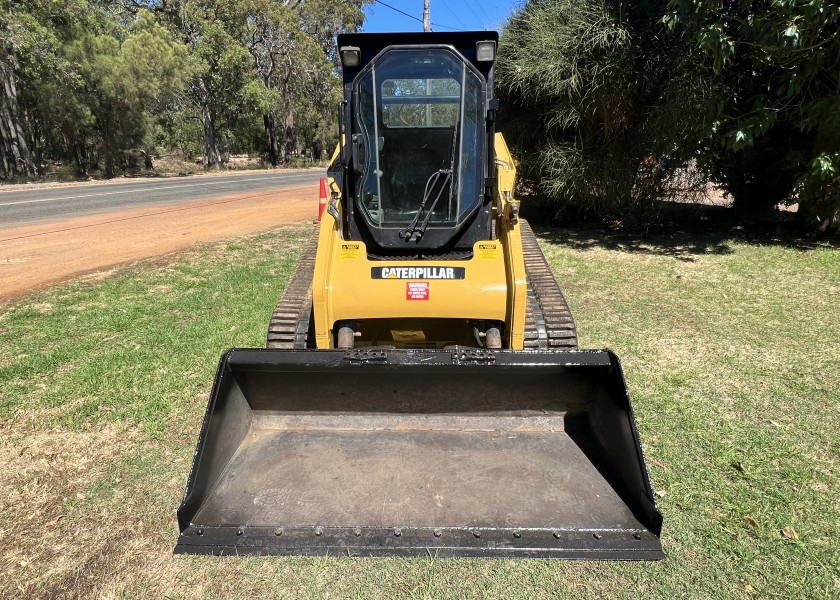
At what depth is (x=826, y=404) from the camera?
4113mm

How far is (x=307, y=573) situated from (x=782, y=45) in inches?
335

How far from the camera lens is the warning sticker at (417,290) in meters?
3.69

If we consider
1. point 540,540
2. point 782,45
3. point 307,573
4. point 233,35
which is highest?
point 233,35

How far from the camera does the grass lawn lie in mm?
2611

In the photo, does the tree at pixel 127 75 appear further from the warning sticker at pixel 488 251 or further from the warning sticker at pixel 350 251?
the warning sticker at pixel 488 251

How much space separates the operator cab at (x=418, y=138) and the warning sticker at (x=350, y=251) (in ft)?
0.48

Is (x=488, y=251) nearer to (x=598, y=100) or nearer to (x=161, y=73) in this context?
(x=598, y=100)

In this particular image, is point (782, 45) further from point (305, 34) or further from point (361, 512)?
point (305, 34)

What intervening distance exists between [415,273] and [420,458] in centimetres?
127

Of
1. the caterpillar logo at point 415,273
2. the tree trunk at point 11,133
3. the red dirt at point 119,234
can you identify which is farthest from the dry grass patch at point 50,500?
the tree trunk at point 11,133

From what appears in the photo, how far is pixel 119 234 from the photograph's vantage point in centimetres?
1080

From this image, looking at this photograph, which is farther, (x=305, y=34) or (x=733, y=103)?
(x=305, y=34)

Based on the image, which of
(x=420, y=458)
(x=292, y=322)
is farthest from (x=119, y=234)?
(x=420, y=458)

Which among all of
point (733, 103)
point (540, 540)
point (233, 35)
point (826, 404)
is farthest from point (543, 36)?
point (233, 35)
